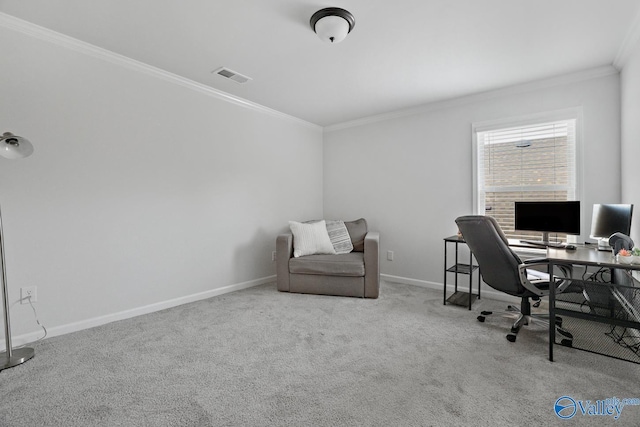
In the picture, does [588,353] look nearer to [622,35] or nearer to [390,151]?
[622,35]

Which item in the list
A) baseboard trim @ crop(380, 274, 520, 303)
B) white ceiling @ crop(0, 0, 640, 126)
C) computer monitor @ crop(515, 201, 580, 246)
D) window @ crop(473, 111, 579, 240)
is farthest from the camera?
baseboard trim @ crop(380, 274, 520, 303)

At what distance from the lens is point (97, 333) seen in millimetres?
2439

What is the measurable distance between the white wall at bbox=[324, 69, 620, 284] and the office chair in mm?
1134

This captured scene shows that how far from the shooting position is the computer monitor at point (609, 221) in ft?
7.53

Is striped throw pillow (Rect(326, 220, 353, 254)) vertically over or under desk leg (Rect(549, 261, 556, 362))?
over

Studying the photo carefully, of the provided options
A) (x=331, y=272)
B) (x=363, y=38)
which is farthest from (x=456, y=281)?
(x=363, y=38)

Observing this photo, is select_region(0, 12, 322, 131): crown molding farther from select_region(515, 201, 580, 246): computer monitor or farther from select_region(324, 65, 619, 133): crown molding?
select_region(515, 201, 580, 246): computer monitor

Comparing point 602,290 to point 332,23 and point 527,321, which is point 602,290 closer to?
point 527,321

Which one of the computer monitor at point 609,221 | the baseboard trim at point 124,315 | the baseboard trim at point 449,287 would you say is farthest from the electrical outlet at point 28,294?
the computer monitor at point 609,221

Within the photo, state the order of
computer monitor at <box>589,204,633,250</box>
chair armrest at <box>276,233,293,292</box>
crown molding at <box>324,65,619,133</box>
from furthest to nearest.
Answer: chair armrest at <box>276,233,293,292</box> < crown molding at <box>324,65,619,133</box> < computer monitor at <box>589,204,633,250</box>

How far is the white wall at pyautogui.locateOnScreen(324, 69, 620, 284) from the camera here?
2859 mm

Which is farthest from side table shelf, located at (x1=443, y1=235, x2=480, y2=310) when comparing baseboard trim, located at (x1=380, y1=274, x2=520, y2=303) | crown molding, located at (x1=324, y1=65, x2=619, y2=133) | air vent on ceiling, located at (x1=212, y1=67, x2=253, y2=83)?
air vent on ceiling, located at (x1=212, y1=67, x2=253, y2=83)

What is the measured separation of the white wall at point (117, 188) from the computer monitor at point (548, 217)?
309 centimetres

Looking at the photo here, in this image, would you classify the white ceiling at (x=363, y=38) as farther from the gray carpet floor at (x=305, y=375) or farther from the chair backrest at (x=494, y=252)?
the gray carpet floor at (x=305, y=375)
